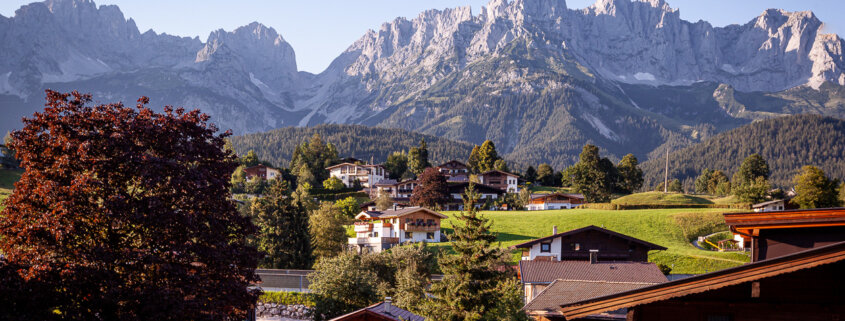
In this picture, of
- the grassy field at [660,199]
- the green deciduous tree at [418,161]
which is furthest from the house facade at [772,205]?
the green deciduous tree at [418,161]

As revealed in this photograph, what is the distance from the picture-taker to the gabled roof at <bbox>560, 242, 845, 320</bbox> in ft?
25.9

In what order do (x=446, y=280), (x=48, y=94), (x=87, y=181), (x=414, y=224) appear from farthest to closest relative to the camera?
(x=414, y=224) → (x=446, y=280) → (x=48, y=94) → (x=87, y=181)

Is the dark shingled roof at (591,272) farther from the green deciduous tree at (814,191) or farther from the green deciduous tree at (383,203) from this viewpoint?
the green deciduous tree at (383,203)

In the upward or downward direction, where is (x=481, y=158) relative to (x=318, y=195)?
upward

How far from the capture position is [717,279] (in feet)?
27.8

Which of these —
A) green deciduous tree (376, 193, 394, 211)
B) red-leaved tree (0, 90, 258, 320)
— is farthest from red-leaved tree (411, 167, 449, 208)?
red-leaved tree (0, 90, 258, 320)

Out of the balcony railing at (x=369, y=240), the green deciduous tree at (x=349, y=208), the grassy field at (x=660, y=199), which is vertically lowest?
the balcony railing at (x=369, y=240)

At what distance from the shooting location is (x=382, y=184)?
433ft

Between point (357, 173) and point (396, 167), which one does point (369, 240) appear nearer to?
point (357, 173)

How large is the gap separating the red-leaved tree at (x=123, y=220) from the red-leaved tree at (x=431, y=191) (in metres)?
81.3

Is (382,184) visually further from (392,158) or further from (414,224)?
(414,224)

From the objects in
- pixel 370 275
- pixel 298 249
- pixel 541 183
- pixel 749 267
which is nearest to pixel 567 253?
pixel 370 275

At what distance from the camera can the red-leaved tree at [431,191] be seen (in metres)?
99.2

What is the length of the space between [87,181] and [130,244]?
1.90 meters
